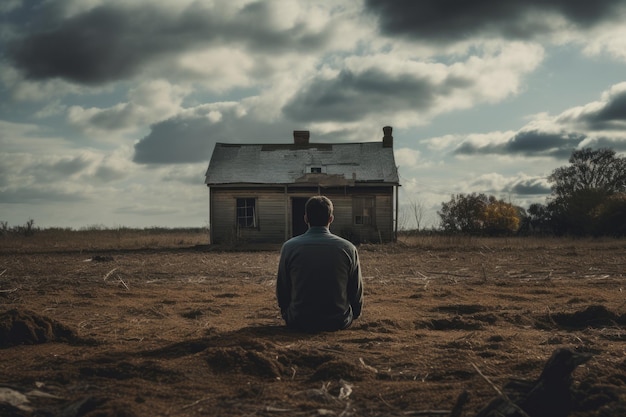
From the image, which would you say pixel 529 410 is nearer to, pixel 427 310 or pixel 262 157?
pixel 427 310

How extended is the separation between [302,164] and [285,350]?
81.5ft

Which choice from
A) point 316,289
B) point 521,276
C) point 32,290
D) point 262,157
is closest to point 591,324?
point 316,289

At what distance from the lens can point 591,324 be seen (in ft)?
21.4

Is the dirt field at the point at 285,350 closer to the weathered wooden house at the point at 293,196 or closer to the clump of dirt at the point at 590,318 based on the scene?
the clump of dirt at the point at 590,318

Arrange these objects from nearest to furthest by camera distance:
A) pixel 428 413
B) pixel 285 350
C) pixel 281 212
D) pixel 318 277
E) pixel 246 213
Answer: pixel 428 413, pixel 285 350, pixel 318 277, pixel 281 212, pixel 246 213

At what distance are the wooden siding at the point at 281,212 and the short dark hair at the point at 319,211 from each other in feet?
71.9

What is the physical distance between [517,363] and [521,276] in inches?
340

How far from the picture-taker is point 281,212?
2808cm

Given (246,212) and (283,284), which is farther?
(246,212)

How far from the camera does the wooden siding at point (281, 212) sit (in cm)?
2773

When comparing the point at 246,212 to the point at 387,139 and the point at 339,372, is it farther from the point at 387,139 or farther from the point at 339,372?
the point at 339,372

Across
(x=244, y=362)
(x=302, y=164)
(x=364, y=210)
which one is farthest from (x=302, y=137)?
(x=244, y=362)

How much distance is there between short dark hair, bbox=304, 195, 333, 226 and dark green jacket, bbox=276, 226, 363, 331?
2.7 inches

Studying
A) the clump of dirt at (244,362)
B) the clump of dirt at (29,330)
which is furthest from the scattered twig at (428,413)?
the clump of dirt at (29,330)
